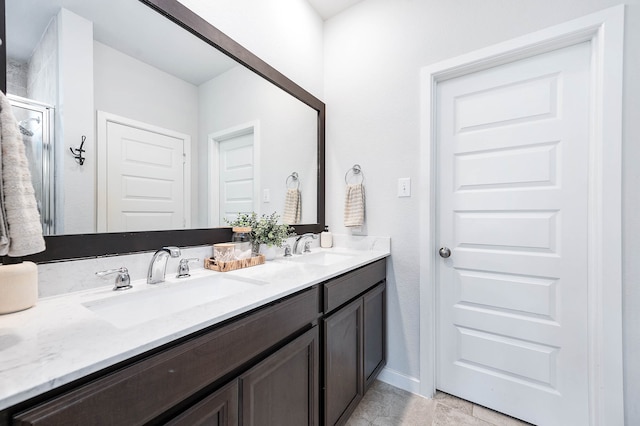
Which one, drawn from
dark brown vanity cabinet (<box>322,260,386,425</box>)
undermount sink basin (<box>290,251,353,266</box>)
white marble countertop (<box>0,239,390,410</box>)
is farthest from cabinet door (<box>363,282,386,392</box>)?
white marble countertop (<box>0,239,390,410</box>)

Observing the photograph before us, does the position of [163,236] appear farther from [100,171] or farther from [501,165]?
[501,165]

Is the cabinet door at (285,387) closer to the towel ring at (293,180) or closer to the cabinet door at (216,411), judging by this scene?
the cabinet door at (216,411)

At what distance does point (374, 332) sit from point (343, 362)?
40cm

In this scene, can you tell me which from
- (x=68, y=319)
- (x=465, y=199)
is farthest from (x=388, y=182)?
(x=68, y=319)

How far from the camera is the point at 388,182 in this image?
5.97 ft

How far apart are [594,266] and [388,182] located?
1100 mm

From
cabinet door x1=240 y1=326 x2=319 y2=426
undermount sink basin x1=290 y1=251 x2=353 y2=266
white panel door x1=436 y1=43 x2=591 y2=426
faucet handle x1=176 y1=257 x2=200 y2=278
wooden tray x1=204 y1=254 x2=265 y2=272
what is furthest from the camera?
undermount sink basin x1=290 y1=251 x2=353 y2=266

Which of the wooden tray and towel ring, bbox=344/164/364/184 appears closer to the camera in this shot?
the wooden tray

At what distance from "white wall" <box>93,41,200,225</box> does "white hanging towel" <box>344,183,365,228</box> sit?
1.00 metres

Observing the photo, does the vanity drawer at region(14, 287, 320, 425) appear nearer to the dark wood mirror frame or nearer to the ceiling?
the dark wood mirror frame

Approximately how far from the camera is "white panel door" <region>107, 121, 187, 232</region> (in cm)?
101

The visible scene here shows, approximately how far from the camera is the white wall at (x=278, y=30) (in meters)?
1.38

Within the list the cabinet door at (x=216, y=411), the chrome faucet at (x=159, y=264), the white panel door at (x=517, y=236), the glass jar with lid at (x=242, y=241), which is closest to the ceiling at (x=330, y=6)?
the white panel door at (x=517, y=236)

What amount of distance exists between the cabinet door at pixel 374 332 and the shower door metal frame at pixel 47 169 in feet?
4.47
